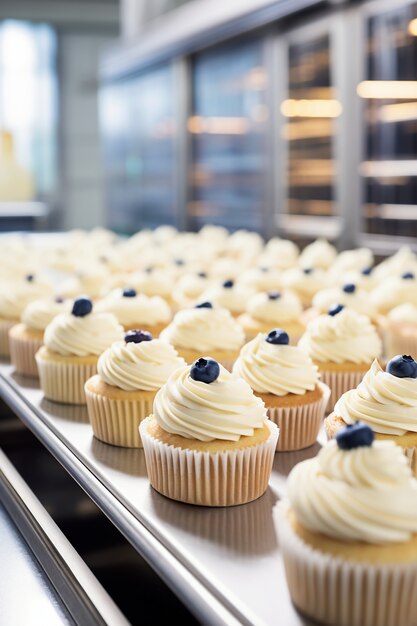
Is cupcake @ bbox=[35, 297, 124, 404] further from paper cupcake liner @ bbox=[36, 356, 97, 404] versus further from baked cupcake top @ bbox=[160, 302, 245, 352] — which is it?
baked cupcake top @ bbox=[160, 302, 245, 352]

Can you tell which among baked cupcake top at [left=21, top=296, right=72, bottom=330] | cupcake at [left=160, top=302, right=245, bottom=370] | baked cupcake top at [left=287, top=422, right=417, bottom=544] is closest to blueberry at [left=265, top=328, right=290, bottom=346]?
cupcake at [left=160, top=302, right=245, bottom=370]

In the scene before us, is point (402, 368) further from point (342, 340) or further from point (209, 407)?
point (342, 340)

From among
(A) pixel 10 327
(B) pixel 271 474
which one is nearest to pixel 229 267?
(A) pixel 10 327

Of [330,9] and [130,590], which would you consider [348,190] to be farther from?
[130,590]

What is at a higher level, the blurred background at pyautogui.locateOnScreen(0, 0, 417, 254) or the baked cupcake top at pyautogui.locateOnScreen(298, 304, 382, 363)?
the blurred background at pyautogui.locateOnScreen(0, 0, 417, 254)

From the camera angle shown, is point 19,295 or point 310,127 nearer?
point 19,295

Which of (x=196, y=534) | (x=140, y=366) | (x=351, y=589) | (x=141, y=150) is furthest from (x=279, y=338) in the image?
(x=141, y=150)

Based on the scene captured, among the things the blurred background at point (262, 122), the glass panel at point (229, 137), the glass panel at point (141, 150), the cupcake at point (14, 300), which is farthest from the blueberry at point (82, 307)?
the glass panel at point (141, 150)

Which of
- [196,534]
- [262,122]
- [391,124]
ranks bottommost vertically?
[196,534]
